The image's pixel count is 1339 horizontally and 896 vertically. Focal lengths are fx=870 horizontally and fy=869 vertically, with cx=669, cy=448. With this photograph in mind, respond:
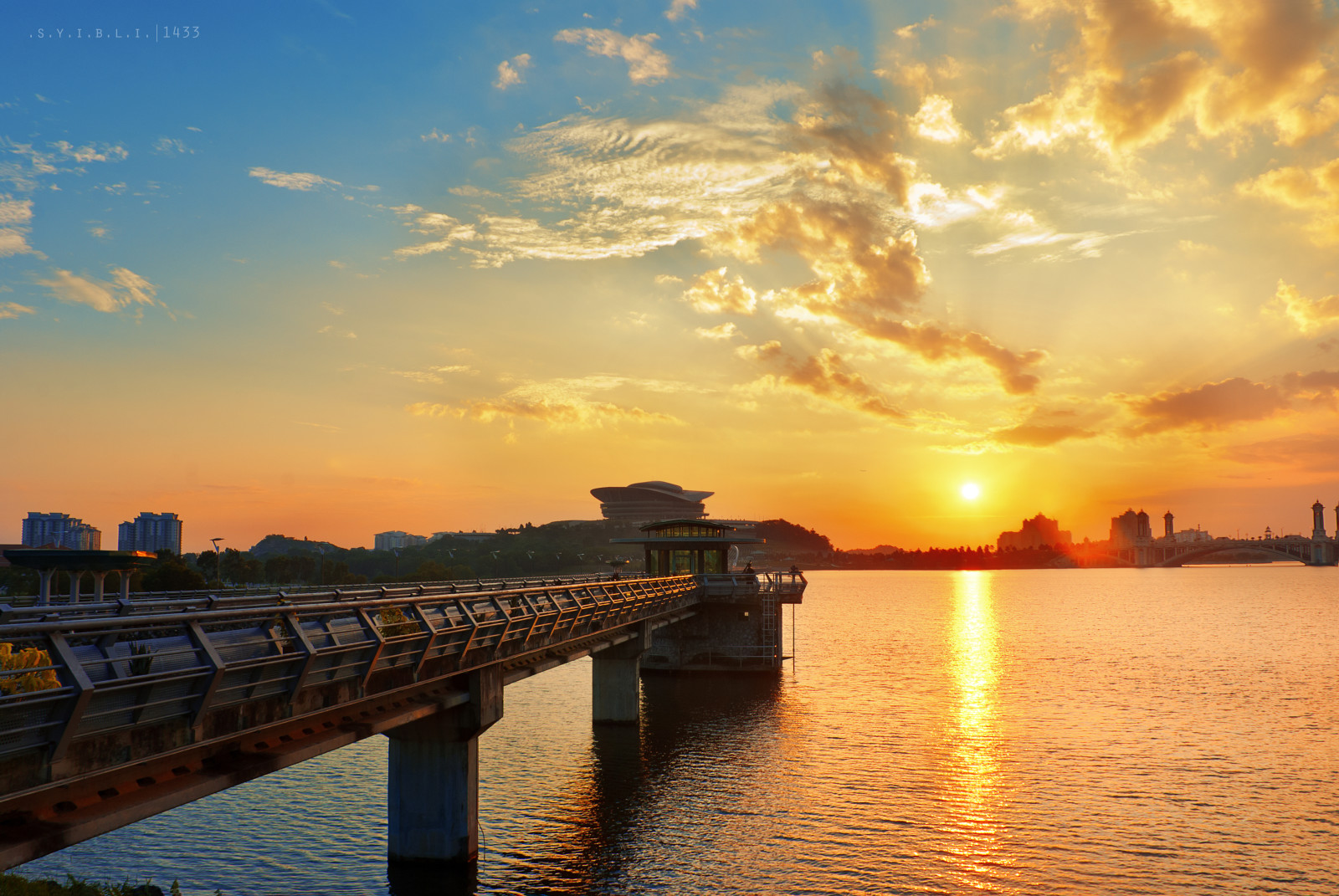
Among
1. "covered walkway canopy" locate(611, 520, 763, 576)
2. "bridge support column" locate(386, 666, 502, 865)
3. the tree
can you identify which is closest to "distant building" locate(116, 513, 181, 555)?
the tree

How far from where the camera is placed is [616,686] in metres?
51.4

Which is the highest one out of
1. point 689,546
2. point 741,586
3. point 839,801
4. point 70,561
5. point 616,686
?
point 70,561

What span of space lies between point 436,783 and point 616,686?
25468mm

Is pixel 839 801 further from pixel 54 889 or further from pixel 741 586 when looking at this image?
pixel 741 586

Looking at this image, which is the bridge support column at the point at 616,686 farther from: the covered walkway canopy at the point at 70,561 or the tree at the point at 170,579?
the tree at the point at 170,579

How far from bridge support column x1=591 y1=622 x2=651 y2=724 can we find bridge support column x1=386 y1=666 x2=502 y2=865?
24.3 metres

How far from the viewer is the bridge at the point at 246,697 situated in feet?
39.5

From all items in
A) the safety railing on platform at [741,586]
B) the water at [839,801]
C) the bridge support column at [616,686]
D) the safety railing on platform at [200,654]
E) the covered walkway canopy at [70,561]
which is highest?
the covered walkway canopy at [70,561]

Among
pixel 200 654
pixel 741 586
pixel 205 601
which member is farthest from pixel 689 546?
pixel 200 654

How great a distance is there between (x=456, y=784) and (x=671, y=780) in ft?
48.6

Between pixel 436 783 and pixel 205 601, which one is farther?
pixel 436 783

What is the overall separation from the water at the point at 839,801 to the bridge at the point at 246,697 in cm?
401

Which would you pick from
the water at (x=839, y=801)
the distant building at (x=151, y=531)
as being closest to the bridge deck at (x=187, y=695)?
the water at (x=839, y=801)

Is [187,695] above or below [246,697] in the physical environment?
above
